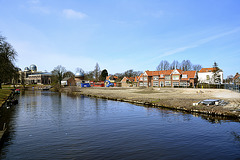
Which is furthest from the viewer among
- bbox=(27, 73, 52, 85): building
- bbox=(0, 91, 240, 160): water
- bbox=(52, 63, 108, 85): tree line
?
bbox=(27, 73, 52, 85): building

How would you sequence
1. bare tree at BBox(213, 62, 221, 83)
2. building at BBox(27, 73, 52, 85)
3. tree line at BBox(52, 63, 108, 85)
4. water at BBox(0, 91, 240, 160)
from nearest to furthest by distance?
water at BBox(0, 91, 240, 160) < bare tree at BBox(213, 62, 221, 83) < tree line at BBox(52, 63, 108, 85) < building at BBox(27, 73, 52, 85)

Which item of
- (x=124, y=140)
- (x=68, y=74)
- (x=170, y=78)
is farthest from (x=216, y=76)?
(x=68, y=74)

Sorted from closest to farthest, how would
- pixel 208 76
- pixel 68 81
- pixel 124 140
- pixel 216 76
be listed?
pixel 124 140, pixel 216 76, pixel 208 76, pixel 68 81

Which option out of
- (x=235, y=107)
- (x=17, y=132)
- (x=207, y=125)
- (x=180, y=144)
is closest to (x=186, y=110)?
(x=235, y=107)

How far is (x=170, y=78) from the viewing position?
295ft

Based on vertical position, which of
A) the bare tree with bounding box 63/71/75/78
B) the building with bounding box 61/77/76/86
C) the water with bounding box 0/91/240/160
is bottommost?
the water with bounding box 0/91/240/160

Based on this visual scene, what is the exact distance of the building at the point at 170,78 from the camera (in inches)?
3319

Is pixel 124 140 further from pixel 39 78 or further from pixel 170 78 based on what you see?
pixel 39 78

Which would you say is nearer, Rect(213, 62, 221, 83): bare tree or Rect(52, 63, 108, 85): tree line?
Rect(213, 62, 221, 83): bare tree

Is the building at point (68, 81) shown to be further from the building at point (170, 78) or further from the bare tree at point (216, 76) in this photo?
the bare tree at point (216, 76)

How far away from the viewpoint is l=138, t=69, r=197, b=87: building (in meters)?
84.3

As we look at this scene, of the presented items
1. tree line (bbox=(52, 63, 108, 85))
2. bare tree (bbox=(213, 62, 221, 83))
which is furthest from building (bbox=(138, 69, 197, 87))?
tree line (bbox=(52, 63, 108, 85))

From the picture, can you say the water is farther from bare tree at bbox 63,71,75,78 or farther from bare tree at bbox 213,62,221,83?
bare tree at bbox 63,71,75,78

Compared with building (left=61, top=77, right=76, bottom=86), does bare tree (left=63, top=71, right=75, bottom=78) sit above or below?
above
